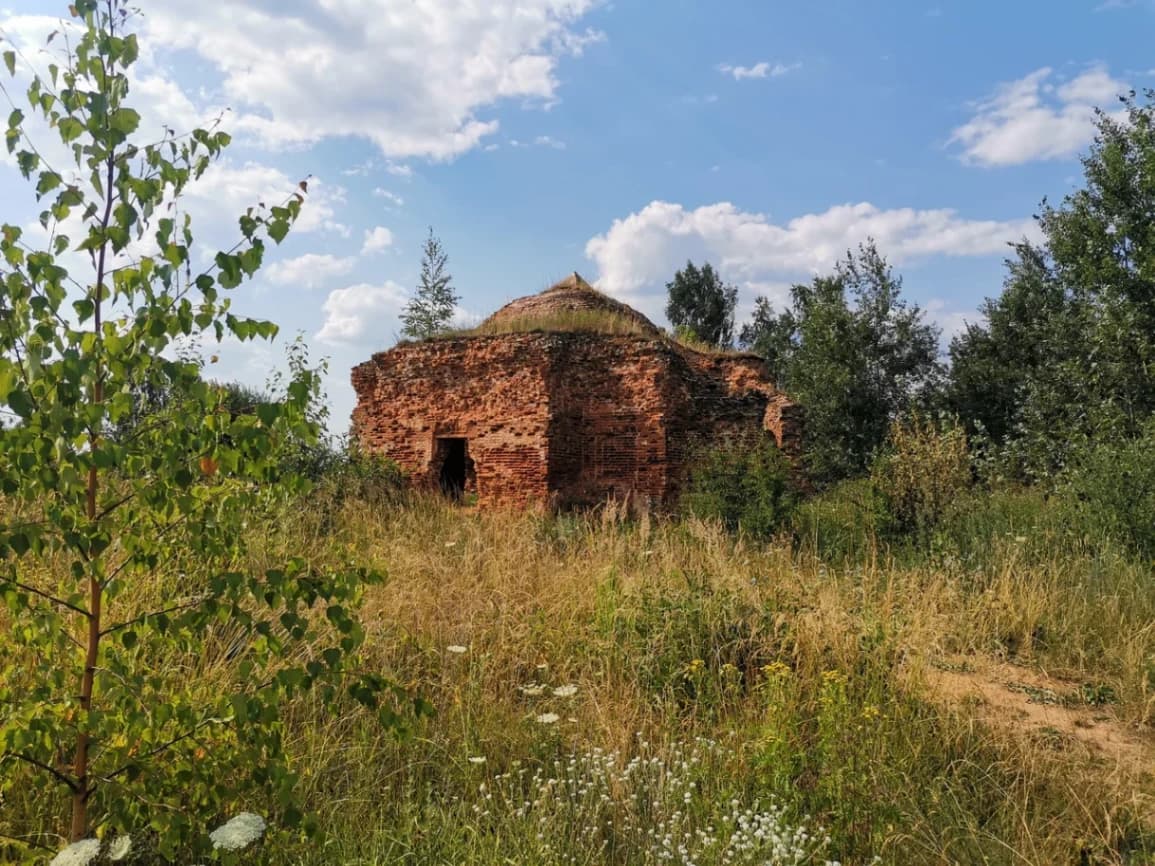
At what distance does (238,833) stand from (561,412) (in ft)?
38.3

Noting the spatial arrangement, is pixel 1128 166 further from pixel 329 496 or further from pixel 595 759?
pixel 595 759

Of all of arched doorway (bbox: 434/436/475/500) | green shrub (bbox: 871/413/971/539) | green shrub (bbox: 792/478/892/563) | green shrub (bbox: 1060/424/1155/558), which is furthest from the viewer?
arched doorway (bbox: 434/436/475/500)

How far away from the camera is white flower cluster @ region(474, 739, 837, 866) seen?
2.62 meters

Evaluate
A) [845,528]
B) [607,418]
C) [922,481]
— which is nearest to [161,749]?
[922,481]

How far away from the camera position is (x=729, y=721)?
11.6 feet

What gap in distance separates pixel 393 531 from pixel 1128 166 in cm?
2001

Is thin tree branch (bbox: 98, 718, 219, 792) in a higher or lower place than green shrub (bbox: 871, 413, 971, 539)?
lower

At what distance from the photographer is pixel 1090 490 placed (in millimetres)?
7930

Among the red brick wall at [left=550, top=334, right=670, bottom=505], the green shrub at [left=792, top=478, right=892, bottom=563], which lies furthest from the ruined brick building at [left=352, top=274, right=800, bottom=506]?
the green shrub at [left=792, top=478, right=892, bottom=563]

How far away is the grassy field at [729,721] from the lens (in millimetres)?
2781

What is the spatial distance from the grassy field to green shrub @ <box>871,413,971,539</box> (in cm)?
240

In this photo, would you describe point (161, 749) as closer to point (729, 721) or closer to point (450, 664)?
point (450, 664)

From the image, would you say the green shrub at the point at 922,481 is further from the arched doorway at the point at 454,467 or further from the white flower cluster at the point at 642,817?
the arched doorway at the point at 454,467

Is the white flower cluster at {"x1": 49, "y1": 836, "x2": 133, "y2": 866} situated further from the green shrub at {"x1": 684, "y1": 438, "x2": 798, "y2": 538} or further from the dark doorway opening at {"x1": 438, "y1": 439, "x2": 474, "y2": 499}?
the dark doorway opening at {"x1": 438, "y1": 439, "x2": 474, "y2": 499}
